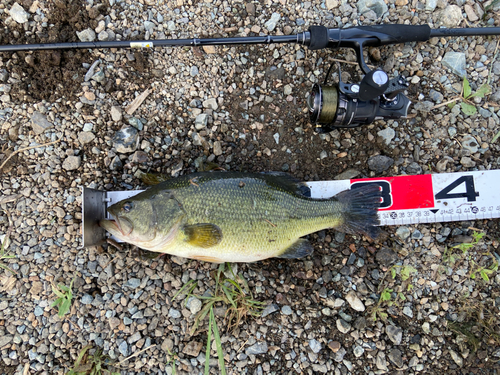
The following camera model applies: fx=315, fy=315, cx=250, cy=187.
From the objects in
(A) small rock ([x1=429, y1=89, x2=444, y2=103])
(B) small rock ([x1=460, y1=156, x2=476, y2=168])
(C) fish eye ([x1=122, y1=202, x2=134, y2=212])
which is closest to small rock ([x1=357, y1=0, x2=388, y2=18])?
(A) small rock ([x1=429, y1=89, x2=444, y2=103])

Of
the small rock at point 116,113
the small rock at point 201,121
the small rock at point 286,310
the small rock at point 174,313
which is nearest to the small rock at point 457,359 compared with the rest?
the small rock at point 286,310

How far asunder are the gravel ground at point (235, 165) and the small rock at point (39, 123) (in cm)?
2

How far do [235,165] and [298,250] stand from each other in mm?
1197

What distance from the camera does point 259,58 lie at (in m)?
3.74

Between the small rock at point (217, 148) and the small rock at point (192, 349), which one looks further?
the small rock at point (217, 148)

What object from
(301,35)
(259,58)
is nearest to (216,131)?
(259,58)

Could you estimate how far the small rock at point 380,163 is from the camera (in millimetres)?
3668

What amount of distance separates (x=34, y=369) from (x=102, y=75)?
10.9ft

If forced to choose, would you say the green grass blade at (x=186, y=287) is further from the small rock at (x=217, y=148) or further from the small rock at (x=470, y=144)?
the small rock at (x=470, y=144)

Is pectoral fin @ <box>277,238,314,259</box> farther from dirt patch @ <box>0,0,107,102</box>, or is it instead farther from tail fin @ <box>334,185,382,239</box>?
dirt patch @ <box>0,0,107,102</box>

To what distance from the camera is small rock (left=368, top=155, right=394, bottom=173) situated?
367 cm

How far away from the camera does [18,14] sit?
363cm

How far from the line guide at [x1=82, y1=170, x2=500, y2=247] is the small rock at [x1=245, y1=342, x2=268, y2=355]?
1748 millimetres

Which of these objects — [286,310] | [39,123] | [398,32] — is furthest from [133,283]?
[398,32]
